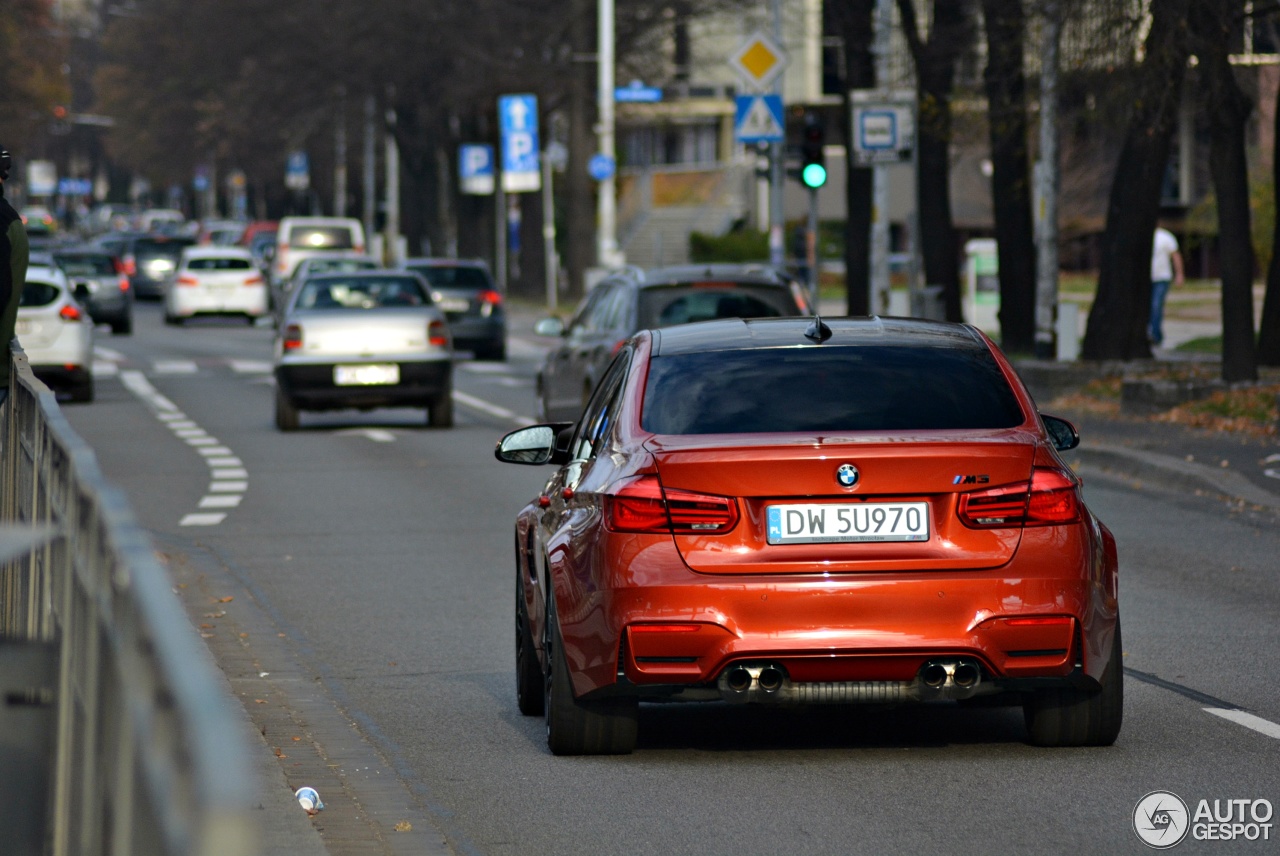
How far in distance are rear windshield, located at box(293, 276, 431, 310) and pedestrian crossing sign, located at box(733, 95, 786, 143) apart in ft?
33.4

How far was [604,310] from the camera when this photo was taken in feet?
66.9

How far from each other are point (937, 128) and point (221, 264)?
2547 centimetres

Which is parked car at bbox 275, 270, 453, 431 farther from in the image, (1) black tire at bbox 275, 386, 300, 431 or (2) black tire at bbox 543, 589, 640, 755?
(2) black tire at bbox 543, 589, 640, 755

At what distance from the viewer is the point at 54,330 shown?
27844 mm

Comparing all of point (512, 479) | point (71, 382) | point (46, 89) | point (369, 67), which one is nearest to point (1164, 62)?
point (512, 479)

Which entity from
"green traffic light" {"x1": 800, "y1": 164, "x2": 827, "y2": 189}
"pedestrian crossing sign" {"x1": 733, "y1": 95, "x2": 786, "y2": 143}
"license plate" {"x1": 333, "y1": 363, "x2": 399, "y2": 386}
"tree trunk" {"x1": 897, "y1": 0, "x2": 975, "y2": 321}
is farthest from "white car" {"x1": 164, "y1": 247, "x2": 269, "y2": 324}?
"license plate" {"x1": 333, "y1": 363, "x2": 399, "y2": 386}

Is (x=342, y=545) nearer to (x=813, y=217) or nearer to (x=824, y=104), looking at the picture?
(x=813, y=217)

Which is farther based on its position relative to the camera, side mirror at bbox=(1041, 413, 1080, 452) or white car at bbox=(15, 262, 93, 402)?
white car at bbox=(15, 262, 93, 402)

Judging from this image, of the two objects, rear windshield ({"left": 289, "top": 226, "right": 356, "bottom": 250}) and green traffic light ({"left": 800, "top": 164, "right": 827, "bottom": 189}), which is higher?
green traffic light ({"left": 800, "top": 164, "right": 827, "bottom": 189})

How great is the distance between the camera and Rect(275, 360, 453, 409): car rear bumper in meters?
24.2

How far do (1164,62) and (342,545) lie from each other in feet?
31.2

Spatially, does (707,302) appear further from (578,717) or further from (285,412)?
(578,717)

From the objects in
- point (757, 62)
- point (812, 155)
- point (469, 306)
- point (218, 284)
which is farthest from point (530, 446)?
point (218, 284)

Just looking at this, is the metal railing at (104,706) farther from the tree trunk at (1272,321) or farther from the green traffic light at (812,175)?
the green traffic light at (812,175)
